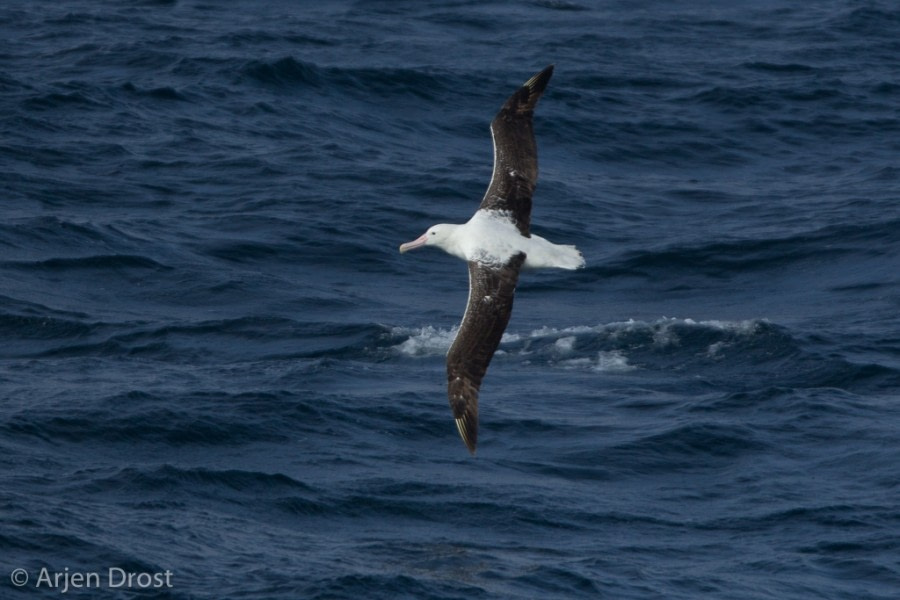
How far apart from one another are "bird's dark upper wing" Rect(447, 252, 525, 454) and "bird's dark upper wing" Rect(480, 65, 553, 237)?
42.1 inches

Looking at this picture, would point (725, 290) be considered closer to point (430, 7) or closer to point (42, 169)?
point (42, 169)

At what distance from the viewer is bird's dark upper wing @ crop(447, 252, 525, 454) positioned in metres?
16.8

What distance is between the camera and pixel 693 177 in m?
33.5

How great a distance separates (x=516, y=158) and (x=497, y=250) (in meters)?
1.36

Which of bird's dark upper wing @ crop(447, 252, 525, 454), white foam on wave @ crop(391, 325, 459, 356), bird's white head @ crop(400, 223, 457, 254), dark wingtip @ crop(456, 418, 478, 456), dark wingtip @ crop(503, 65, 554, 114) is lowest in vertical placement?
white foam on wave @ crop(391, 325, 459, 356)

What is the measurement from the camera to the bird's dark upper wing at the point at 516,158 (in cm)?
1944

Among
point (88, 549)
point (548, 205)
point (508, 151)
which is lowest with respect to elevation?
point (88, 549)

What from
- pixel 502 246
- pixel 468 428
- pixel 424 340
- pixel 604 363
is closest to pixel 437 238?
pixel 502 246

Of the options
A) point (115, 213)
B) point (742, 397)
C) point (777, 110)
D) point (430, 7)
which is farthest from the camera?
point (430, 7)

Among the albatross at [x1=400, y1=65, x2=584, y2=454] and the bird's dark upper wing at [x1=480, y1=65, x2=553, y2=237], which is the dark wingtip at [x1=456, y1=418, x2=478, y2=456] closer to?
the albatross at [x1=400, y1=65, x2=584, y2=454]

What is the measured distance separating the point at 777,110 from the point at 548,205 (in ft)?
26.8

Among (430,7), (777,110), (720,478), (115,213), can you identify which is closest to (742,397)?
(720,478)

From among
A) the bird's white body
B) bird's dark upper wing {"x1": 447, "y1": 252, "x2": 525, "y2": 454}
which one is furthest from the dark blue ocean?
the bird's white body

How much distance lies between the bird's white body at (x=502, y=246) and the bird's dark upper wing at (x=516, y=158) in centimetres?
17
